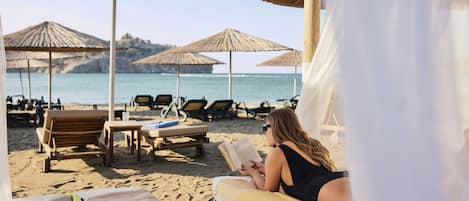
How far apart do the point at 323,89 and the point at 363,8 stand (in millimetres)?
3146

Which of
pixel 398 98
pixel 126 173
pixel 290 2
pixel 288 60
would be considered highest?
pixel 290 2

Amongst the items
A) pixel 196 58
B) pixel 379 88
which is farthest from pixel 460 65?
pixel 196 58

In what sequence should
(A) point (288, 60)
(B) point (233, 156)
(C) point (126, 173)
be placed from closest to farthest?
(B) point (233, 156), (C) point (126, 173), (A) point (288, 60)

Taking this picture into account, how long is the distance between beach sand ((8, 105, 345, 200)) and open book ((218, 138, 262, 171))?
82 centimetres

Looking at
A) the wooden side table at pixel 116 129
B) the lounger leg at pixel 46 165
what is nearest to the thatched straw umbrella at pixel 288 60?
the wooden side table at pixel 116 129

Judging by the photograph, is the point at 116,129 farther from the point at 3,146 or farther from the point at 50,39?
the point at 3,146

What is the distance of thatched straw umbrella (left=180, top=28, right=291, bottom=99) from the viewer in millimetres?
9516

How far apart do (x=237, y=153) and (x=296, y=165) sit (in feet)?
3.72

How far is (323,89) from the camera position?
4.32 metres

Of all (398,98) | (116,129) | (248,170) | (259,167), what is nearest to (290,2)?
(116,129)

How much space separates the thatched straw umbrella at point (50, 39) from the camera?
7846 mm

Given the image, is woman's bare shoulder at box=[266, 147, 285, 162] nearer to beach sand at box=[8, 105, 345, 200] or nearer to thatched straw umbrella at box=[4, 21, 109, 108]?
beach sand at box=[8, 105, 345, 200]

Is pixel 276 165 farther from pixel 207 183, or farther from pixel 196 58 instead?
pixel 196 58

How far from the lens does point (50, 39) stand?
8.00 metres
